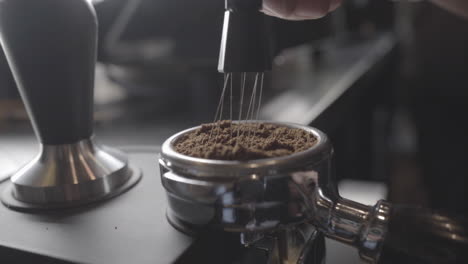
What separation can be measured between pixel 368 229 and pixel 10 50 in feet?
1.23

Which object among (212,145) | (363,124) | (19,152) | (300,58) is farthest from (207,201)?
(363,124)

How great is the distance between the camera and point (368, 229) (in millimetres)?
321

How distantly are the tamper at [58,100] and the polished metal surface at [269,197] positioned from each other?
147 millimetres

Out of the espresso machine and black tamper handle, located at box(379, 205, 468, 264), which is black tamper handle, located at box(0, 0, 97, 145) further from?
black tamper handle, located at box(379, 205, 468, 264)

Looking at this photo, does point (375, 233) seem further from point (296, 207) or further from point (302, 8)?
point (302, 8)

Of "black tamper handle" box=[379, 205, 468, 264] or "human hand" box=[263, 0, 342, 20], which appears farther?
"human hand" box=[263, 0, 342, 20]

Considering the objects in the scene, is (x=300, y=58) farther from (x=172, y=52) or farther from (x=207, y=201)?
(x=207, y=201)

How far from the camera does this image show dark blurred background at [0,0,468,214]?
2.51 feet

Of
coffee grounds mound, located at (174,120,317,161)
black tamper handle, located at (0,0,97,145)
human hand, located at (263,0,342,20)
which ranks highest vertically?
human hand, located at (263,0,342,20)

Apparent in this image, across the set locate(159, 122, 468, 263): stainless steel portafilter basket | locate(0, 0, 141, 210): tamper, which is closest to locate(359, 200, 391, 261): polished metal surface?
locate(159, 122, 468, 263): stainless steel portafilter basket

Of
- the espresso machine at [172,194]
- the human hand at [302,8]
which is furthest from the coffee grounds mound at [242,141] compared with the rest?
the human hand at [302,8]

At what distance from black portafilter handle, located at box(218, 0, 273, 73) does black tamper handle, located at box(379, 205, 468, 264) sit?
16 cm

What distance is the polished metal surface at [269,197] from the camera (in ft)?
0.98

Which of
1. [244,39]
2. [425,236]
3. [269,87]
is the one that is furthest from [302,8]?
[269,87]
